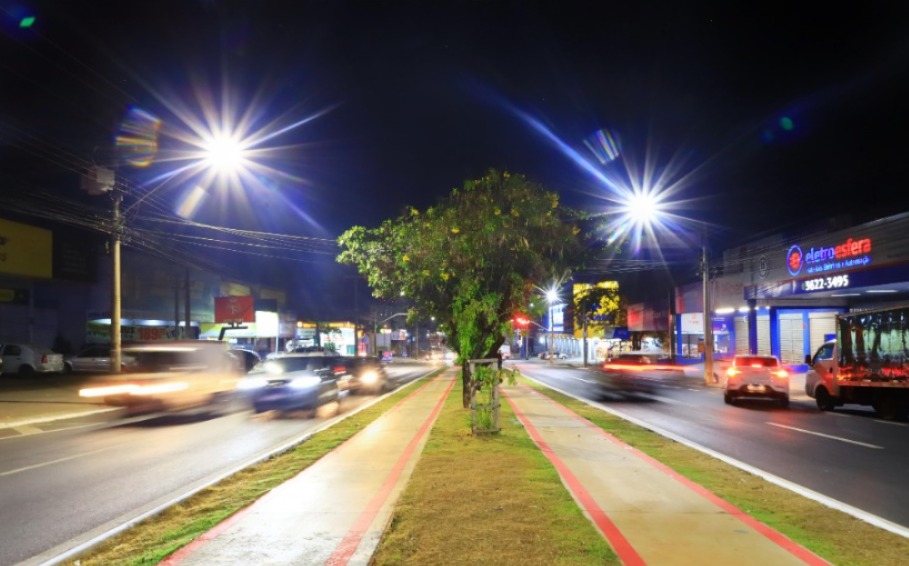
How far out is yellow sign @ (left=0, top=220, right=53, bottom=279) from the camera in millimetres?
28125

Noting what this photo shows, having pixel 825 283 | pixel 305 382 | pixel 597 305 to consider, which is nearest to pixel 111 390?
pixel 305 382

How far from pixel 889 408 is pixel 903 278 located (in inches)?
412

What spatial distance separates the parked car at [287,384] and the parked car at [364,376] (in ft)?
20.5

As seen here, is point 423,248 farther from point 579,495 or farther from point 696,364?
point 696,364

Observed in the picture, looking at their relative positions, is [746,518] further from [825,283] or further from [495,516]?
[825,283]

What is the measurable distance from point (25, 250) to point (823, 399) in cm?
3178

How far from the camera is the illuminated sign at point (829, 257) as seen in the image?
25.9 m

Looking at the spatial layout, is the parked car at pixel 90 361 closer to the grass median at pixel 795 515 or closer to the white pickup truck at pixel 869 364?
the grass median at pixel 795 515

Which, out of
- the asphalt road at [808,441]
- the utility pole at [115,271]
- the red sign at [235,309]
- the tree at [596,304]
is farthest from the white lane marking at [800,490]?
the tree at [596,304]

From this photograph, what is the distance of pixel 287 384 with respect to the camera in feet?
57.0

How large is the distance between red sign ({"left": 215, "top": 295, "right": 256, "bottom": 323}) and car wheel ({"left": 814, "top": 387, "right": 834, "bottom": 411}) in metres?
35.9

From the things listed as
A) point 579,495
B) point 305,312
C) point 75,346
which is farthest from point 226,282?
point 579,495

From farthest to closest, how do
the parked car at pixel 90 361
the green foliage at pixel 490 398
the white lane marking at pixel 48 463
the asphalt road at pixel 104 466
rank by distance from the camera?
the parked car at pixel 90 361, the green foliage at pixel 490 398, the white lane marking at pixel 48 463, the asphalt road at pixel 104 466

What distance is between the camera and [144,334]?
1594 inches
